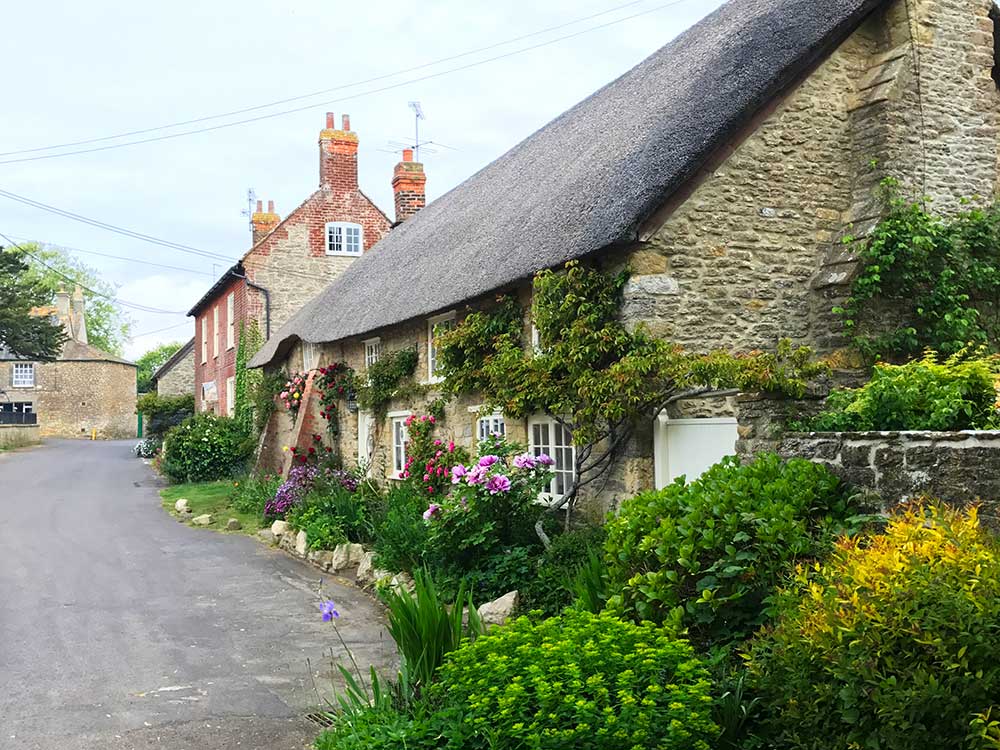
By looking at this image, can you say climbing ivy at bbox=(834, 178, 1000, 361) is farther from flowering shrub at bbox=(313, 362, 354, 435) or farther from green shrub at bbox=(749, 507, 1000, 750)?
flowering shrub at bbox=(313, 362, 354, 435)

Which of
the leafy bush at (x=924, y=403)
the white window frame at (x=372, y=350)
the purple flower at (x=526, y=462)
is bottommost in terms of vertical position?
the purple flower at (x=526, y=462)

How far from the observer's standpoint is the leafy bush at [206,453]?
2270 centimetres

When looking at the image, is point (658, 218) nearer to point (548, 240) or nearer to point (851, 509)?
point (548, 240)

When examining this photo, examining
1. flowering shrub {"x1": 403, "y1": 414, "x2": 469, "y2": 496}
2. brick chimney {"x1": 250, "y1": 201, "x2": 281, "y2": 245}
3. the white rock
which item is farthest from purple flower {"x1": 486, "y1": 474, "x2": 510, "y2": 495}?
brick chimney {"x1": 250, "y1": 201, "x2": 281, "y2": 245}

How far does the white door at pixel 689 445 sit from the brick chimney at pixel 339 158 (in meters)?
20.2

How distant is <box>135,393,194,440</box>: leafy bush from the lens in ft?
124

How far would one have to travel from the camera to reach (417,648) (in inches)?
220

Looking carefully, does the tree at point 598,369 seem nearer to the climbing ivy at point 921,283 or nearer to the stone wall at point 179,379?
the climbing ivy at point 921,283

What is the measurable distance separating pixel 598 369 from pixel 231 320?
848 inches

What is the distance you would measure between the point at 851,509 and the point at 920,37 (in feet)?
23.5

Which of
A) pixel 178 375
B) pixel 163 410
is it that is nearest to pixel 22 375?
pixel 178 375

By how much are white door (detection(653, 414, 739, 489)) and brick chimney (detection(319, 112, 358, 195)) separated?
2016 cm

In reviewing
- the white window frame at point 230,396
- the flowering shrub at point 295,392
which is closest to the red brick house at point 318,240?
the white window frame at point 230,396

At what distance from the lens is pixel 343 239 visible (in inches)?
1063
